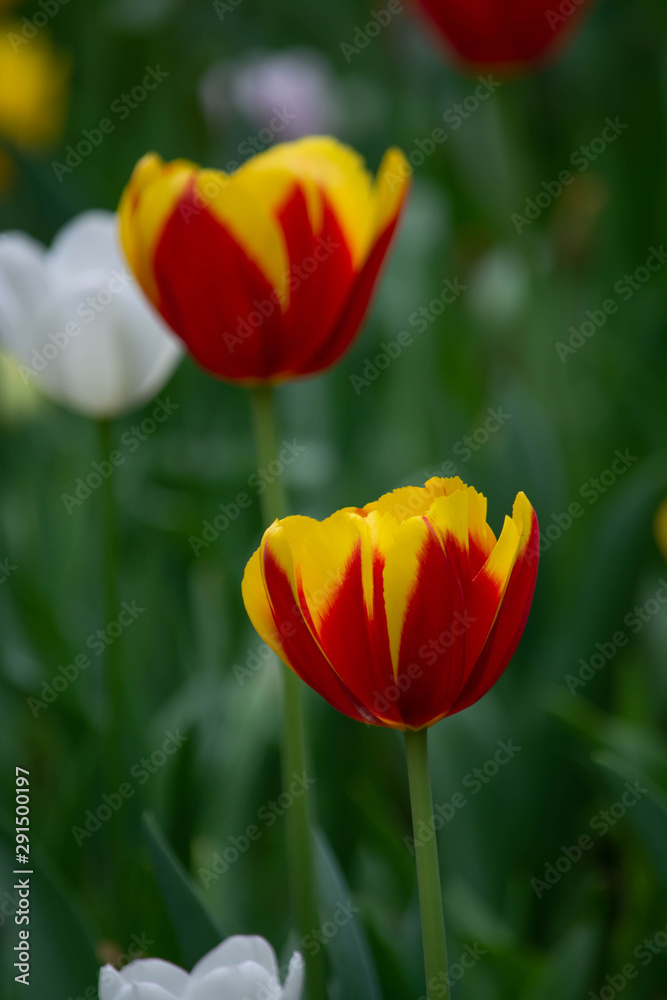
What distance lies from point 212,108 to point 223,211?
1519 millimetres

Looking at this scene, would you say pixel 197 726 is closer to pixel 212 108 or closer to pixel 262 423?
pixel 262 423

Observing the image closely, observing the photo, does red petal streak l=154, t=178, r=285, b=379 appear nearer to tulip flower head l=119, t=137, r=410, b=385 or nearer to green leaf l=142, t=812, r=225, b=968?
tulip flower head l=119, t=137, r=410, b=385

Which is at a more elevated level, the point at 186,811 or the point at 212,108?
the point at 212,108

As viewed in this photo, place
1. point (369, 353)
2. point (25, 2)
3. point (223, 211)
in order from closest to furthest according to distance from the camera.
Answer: point (223, 211) < point (369, 353) < point (25, 2)

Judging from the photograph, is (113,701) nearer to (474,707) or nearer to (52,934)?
(52,934)

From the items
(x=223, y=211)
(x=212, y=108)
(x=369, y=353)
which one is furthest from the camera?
(x=212, y=108)

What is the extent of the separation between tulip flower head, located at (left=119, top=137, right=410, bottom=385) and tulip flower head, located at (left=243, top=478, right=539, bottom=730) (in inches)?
8.0

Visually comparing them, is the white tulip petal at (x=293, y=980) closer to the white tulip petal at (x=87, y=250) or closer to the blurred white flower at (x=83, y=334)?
the blurred white flower at (x=83, y=334)

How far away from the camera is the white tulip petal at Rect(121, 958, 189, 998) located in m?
0.46

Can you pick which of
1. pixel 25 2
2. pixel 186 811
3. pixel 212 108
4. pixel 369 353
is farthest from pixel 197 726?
pixel 25 2

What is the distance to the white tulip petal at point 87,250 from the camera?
83cm

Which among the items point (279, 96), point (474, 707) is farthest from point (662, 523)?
point (279, 96)

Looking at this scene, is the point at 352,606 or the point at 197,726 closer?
the point at 352,606

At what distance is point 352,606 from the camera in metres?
0.42
